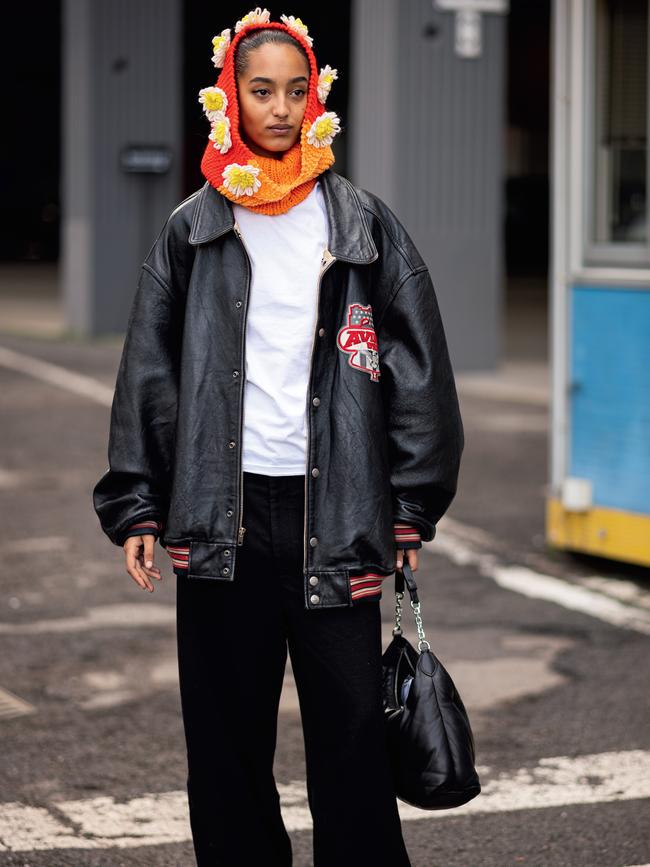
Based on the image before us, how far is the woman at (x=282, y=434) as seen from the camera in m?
3.11

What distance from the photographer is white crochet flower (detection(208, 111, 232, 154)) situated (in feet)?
10.3

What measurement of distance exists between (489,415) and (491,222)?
3.58m

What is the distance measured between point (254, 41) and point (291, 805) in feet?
7.57

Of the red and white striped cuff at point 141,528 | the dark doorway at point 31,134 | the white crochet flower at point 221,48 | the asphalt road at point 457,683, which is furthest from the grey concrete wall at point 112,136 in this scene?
the dark doorway at point 31,134

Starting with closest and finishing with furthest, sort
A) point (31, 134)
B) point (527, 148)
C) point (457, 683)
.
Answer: point (457, 683) < point (527, 148) < point (31, 134)

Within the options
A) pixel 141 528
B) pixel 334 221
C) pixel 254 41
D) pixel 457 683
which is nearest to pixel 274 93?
pixel 254 41

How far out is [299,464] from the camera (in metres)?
3.11

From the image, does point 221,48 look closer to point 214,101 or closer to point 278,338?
point 214,101

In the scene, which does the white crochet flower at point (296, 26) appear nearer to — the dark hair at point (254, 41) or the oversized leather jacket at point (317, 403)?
the dark hair at point (254, 41)

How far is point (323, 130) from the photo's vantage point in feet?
10.3

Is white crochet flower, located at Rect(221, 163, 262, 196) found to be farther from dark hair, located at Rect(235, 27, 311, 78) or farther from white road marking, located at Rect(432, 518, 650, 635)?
white road marking, located at Rect(432, 518, 650, 635)

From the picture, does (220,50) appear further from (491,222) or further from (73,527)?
(491,222)

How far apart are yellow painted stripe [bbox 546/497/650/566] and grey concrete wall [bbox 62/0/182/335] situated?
38.6 feet

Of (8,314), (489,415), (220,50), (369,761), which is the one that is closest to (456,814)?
(369,761)
